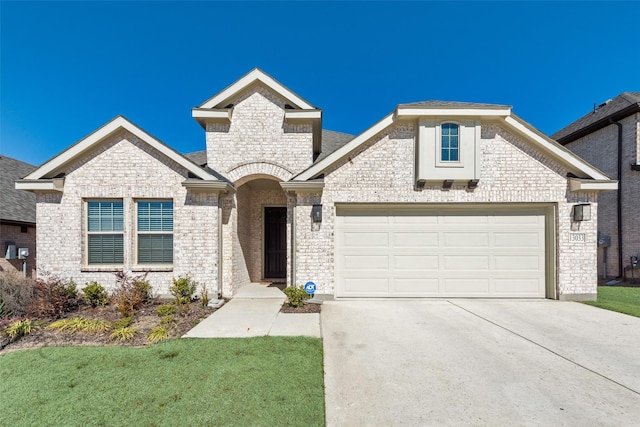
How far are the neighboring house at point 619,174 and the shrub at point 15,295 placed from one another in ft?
59.2

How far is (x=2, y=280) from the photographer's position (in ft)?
18.8

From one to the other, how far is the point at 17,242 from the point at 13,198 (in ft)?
6.77

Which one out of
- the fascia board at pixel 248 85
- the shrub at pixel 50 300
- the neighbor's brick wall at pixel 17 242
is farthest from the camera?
the neighbor's brick wall at pixel 17 242

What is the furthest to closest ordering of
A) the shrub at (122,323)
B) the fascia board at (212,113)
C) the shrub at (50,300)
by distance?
1. the fascia board at (212,113)
2. the shrub at (50,300)
3. the shrub at (122,323)

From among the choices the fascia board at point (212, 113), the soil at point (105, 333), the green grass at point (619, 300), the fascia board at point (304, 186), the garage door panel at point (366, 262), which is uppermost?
the fascia board at point (212, 113)

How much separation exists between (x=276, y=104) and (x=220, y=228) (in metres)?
3.89

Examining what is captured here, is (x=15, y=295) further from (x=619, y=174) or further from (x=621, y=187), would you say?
(x=619, y=174)

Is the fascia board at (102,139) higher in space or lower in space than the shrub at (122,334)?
higher

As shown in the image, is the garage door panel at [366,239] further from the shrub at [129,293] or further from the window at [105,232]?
the window at [105,232]

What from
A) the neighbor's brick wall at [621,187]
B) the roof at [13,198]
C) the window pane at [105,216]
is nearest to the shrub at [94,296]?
the window pane at [105,216]

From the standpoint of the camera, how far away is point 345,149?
7.09 metres

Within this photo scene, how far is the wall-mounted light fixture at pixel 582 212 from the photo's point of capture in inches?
274

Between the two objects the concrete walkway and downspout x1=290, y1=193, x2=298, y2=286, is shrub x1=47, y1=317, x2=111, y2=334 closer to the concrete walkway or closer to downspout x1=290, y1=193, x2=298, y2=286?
the concrete walkway

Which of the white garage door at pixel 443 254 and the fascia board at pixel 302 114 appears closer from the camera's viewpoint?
the white garage door at pixel 443 254
